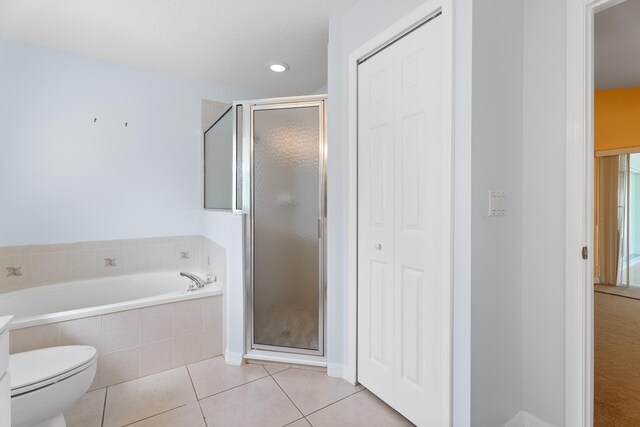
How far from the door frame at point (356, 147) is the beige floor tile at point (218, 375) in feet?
2.16

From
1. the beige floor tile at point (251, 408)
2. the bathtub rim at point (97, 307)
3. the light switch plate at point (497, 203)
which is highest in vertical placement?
the light switch plate at point (497, 203)

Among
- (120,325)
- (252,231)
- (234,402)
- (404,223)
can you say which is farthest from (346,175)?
(120,325)

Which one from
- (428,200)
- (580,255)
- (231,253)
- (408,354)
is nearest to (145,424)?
(231,253)

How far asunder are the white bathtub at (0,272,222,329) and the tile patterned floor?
50cm

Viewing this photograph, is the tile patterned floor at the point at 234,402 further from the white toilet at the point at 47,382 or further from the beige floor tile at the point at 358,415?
the white toilet at the point at 47,382

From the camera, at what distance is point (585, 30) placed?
123cm

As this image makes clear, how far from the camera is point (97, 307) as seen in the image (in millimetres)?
1823

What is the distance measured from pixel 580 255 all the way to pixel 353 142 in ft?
4.01

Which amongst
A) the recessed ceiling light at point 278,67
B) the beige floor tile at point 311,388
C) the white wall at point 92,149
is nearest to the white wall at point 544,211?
the beige floor tile at point 311,388

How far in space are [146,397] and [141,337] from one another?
0.38 meters

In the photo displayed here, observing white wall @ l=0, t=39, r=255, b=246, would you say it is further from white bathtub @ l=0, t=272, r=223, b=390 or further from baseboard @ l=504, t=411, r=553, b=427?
baseboard @ l=504, t=411, r=553, b=427

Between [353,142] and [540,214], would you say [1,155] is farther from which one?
[540,214]

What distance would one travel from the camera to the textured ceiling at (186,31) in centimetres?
182

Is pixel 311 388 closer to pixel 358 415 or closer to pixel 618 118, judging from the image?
pixel 358 415
